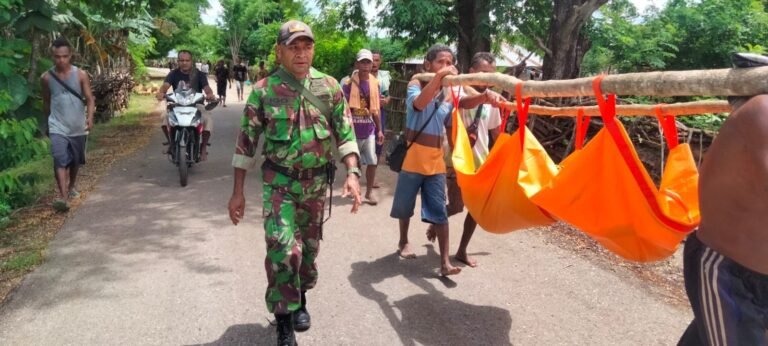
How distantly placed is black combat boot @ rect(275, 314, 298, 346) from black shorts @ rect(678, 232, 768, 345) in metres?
2.07

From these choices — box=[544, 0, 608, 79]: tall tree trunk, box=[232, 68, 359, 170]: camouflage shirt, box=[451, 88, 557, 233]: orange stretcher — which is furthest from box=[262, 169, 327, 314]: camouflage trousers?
box=[544, 0, 608, 79]: tall tree trunk

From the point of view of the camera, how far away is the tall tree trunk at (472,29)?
10.5 m

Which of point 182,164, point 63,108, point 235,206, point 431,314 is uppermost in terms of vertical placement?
point 63,108

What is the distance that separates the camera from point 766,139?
1.68 m

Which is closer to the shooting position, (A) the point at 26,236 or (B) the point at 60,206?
(A) the point at 26,236

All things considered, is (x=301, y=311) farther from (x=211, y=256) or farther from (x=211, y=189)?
(x=211, y=189)

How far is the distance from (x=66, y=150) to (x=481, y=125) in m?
4.47

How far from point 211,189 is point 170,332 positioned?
13.2ft

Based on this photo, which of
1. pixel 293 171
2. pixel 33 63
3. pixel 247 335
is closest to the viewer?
pixel 293 171

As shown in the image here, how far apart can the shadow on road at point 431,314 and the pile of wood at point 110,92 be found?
490 inches

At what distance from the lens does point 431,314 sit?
375 cm

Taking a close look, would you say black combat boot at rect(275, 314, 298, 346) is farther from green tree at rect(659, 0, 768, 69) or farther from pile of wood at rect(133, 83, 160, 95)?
pile of wood at rect(133, 83, 160, 95)

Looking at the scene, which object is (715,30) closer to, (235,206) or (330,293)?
(330,293)

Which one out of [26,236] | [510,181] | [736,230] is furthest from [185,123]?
[736,230]
